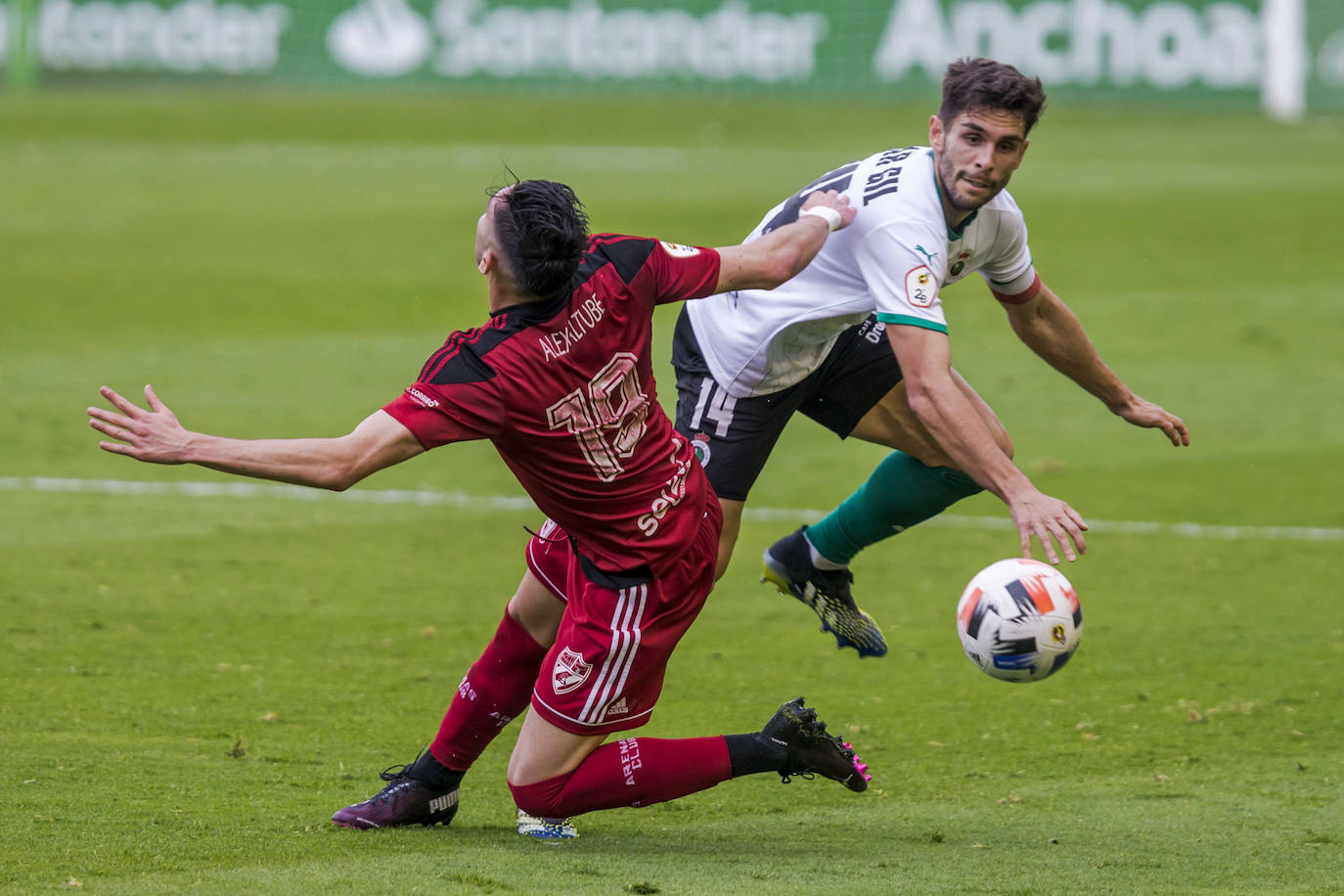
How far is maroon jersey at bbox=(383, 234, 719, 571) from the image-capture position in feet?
14.5

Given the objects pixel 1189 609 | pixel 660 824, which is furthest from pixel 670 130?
pixel 660 824

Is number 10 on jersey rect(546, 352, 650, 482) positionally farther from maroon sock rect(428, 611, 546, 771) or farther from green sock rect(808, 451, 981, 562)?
green sock rect(808, 451, 981, 562)

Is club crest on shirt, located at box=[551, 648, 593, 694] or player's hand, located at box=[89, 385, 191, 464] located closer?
player's hand, located at box=[89, 385, 191, 464]

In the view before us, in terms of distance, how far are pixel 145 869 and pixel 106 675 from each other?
2.20 metres

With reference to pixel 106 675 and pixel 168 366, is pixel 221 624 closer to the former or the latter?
pixel 106 675

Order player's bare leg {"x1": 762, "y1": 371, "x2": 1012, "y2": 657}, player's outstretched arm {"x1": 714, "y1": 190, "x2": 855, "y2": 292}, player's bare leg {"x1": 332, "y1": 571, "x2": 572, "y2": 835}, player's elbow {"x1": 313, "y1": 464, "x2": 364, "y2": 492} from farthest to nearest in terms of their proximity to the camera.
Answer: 1. player's bare leg {"x1": 762, "y1": 371, "x2": 1012, "y2": 657}
2. player's bare leg {"x1": 332, "y1": 571, "x2": 572, "y2": 835}
3. player's outstretched arm {"x1": 714, "y1": 190, "x2": 855, "y2": 292}
4. player's elbow {"x1": 313, "y1": 464, "x2": 364, "y2": 492}

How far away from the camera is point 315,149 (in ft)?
80.0

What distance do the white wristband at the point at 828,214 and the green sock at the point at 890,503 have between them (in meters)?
1.33

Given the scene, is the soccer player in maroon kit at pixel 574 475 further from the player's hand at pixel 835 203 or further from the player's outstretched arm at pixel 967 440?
the player's outstretched arm at pixel 967 440

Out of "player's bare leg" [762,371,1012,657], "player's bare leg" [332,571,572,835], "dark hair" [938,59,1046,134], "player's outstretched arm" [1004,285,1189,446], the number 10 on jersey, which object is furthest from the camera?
"player's bare leg" [762,371,1012,657]

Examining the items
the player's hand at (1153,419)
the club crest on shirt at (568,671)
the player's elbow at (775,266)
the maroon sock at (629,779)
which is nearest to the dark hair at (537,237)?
the player's elbow at (775,266)

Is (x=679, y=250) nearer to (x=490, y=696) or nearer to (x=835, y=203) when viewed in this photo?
(x=835, y=203)

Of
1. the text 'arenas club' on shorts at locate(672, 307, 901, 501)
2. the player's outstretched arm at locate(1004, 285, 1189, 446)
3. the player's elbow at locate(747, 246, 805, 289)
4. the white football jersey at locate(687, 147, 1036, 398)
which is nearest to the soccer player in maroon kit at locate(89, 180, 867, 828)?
the player's elbow at locate(747, 246, 805, 289)

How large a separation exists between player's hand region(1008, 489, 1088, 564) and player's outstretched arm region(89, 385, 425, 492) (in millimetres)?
1754
